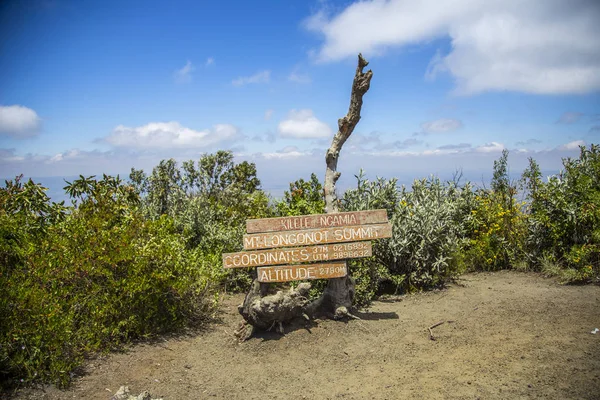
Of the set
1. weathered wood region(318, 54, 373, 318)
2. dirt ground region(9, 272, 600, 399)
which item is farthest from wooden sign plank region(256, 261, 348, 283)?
dirt ground region(9, 272, 600, 399)

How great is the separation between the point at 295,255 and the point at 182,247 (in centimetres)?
212

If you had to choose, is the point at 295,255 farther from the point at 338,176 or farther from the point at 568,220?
the point at 568,220

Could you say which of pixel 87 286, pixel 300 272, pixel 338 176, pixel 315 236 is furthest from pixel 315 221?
pixel 87 286

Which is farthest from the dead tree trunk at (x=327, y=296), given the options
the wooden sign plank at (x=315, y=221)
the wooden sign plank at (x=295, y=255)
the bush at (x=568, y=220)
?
the bush at (x=568, y=220)

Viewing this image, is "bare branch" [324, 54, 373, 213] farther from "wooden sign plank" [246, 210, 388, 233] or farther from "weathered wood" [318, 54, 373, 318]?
"wooden sign plank" [246, 210, 388, 233]

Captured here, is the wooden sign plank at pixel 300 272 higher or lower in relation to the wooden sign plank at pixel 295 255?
lower

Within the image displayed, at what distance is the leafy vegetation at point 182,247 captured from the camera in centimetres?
495

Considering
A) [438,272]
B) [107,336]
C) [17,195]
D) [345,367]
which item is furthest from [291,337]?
[17,195]

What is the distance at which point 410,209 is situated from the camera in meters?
8.70

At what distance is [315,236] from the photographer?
21.9ft

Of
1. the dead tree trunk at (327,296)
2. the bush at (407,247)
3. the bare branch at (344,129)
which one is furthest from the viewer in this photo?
the bush at (407,247)

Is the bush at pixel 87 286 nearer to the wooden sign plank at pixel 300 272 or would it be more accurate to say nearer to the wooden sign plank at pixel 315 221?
the wooden sign plank at pixel 300 272

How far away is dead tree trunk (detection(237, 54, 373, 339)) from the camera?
6223mm

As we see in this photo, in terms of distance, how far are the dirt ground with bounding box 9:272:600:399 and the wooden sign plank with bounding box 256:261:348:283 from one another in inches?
Result: 30.8
